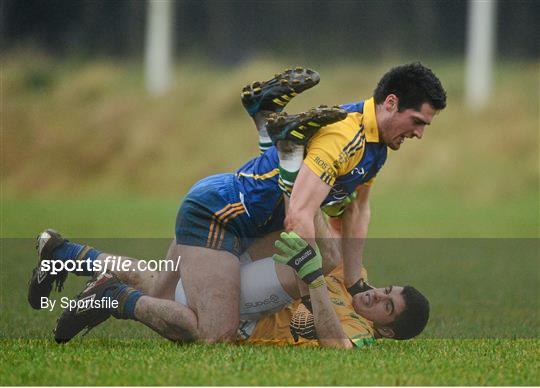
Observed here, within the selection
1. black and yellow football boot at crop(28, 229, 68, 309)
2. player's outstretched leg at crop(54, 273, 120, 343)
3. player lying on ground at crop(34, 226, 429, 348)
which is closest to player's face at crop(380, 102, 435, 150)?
player lying on ground at crop(34, 226, 429, 348)

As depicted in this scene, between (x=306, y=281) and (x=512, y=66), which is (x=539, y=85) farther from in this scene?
(x=306, y=281)

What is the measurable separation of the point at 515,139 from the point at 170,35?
7.47 m

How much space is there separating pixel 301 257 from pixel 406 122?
42.5 inches

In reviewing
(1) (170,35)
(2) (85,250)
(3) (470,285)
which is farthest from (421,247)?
(1) (170,35)

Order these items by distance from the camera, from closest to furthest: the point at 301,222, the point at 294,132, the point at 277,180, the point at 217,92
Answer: the point at 301,222
the point at 294,132
the point at 277,180
the point at 217,92

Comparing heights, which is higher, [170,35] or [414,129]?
[414,129]

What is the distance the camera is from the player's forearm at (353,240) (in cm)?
732

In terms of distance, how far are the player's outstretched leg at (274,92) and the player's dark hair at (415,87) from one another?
0.58 metres

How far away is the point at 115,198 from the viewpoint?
69.3 ft

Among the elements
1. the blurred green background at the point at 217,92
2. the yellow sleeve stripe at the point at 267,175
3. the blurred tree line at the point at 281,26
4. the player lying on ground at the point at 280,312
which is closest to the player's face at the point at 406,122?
the yellow sleeve stripe at the point at 267,175

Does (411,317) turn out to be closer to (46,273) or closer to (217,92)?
(46,273)

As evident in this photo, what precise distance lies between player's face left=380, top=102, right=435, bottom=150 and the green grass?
130 cm

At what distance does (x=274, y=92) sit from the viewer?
281 inches

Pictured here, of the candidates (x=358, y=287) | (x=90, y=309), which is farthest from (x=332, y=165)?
(x=90, y=309)
